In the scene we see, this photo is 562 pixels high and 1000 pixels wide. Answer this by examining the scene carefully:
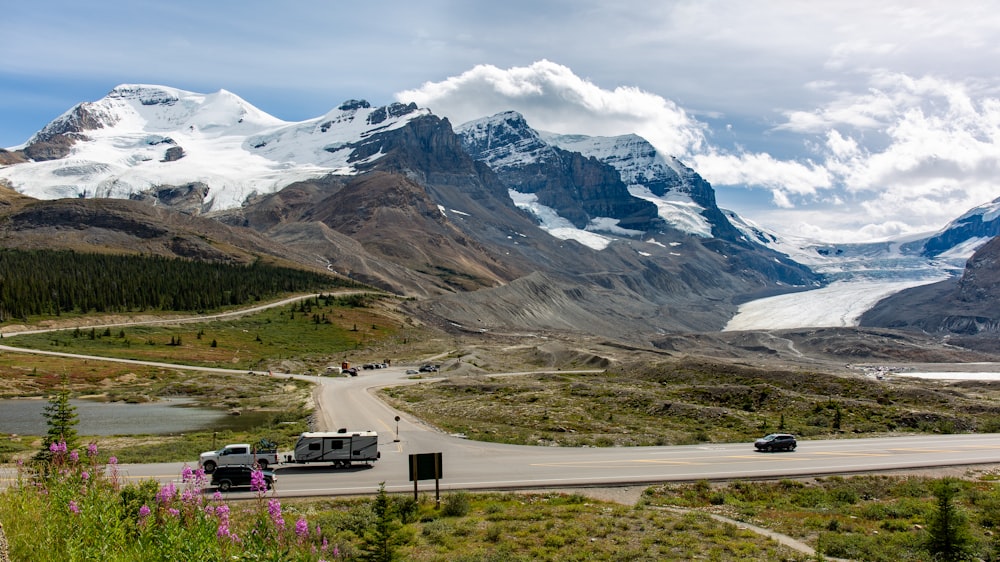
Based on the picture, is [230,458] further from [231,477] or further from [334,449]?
[334,449]

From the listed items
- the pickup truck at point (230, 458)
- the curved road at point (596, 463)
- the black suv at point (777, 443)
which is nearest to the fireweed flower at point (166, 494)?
the curved road at point (596, 463)

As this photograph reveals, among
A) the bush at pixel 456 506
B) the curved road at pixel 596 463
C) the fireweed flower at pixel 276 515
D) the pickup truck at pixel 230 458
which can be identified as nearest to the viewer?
the fireweed flower at pixel 276 515

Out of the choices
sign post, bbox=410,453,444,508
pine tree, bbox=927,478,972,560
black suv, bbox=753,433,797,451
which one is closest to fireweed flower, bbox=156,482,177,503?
sign post, bbox=410,453,444,508

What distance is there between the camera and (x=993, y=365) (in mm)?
175625

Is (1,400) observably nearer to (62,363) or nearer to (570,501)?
(62,363)

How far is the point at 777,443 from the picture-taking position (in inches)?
1513

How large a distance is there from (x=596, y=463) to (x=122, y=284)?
5351 inches

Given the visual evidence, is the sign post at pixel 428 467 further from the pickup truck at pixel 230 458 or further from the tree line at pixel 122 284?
the tree line at pixel 122 284

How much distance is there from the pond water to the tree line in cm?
6232

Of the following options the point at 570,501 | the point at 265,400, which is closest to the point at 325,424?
the point at 265,400

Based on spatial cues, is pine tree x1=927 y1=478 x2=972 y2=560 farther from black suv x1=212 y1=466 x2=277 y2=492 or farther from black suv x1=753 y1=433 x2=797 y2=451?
black suv x1=212 y1=466 x2=277 y2=492

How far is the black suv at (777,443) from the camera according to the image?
3838 cm

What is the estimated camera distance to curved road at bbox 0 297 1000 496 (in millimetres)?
29719

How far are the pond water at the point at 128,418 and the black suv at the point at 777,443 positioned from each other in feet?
133
